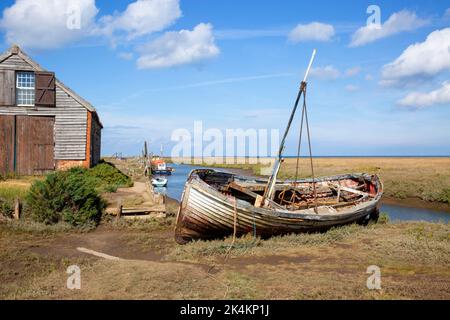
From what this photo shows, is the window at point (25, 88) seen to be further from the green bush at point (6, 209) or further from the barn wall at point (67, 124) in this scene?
the green bush at point (6, 209)

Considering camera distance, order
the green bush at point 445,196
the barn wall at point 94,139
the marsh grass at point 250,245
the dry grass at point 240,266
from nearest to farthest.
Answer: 1. the dry grass at point 240,266
2. the marsh grass at point 250,245
3. the barn wall at point 94,139
4. the green bush at point 445,196

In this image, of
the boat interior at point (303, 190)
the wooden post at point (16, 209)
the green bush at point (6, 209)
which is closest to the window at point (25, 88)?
the green bush at point (6, 209)

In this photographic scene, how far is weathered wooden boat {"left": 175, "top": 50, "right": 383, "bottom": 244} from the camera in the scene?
1117 cm

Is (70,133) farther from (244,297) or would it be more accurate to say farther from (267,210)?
(244,297)

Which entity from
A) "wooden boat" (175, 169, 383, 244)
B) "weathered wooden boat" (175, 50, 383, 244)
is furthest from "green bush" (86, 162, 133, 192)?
"weathered wooden boat" (175, 50, 383, 244)

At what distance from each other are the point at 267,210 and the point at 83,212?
7057 mm

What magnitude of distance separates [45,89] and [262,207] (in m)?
15.9

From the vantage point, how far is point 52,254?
10633 mm

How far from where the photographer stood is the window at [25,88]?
21.8 metres

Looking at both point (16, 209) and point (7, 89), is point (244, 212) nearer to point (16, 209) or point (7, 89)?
point (16, 209)

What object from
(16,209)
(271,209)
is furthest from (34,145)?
(271,209)

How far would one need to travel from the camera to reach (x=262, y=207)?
12.3 metres
